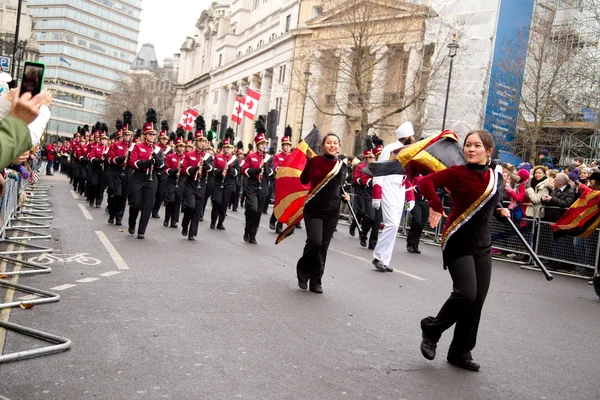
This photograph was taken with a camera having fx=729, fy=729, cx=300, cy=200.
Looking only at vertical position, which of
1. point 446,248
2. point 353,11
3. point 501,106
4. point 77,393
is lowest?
point 77,393

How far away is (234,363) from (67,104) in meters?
138

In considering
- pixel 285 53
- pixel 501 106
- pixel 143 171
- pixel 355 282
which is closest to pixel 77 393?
pixel 355 282

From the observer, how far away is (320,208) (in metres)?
9.20

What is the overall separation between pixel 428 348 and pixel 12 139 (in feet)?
13.2

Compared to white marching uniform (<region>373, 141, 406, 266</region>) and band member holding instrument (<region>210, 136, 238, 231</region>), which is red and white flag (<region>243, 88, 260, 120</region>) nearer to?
band member holding instrument (<region>210, 136, 238, 231</region>)

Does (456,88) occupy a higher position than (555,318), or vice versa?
(456,88)

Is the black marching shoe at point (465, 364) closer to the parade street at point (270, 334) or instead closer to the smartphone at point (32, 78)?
the parade street at point (270, 334)

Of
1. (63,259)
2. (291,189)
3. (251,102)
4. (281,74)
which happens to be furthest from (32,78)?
(281,74)

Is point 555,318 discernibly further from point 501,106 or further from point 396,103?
point 396,103

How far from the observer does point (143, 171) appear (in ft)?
46.9

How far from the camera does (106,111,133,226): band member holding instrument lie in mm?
16203

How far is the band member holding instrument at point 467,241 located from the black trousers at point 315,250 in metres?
2.98

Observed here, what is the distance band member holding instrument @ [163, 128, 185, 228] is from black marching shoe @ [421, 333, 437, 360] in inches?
450

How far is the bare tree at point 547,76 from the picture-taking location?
31.7 m
